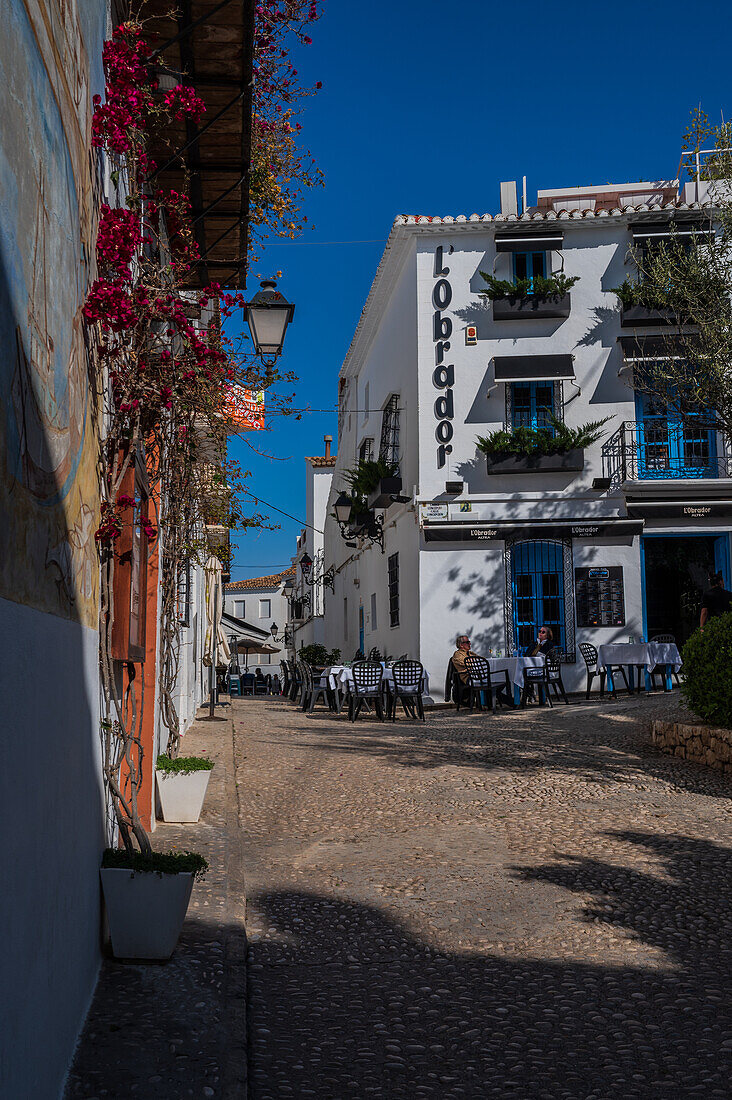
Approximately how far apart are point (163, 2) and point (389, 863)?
5557 mm

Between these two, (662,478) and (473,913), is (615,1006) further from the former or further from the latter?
(662,478)

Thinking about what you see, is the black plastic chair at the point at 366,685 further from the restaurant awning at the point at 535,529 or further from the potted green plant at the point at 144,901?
the potted green plant at the point at 144,901

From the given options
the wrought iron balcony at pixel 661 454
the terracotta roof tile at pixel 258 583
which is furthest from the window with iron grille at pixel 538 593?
the terracotta roof tile at pixel 258 583

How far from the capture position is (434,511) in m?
19.4

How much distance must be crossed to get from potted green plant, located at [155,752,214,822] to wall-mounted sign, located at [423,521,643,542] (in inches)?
489

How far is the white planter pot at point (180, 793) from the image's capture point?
7.18 m

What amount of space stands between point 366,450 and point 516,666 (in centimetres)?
979

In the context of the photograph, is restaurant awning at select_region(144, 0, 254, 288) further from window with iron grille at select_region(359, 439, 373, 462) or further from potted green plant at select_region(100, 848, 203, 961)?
window with iron grille at select_region(359, 439, 373, 462)

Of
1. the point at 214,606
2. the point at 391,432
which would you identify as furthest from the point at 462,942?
the point at 391,432

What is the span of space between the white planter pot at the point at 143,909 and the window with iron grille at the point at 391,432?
57.2ft

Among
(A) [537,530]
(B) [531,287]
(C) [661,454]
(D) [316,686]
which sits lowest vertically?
(D) [316,686]

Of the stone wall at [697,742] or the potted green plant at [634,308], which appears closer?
the stone wall at [697,742]

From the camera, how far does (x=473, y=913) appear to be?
5480mm

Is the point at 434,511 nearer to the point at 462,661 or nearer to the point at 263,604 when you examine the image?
the point at 462,661
